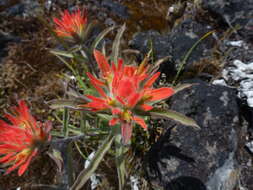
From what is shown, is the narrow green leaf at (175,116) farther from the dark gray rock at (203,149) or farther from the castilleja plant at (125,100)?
the dark gray rock at (203,149)

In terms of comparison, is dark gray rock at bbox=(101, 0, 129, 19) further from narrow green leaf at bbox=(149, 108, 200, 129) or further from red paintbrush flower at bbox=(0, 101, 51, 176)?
red paintbrush flower at bbox=(0, 101, 51, 176)

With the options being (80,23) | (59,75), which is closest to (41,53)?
(59,75)

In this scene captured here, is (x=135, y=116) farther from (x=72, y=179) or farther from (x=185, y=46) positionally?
(x=185, y=46)

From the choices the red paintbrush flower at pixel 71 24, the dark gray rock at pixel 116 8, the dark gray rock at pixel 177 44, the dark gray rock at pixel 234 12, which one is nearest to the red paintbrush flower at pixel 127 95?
the red paintbrush flower at pixel 71 24

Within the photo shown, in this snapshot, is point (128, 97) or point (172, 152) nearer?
point (128, 97)

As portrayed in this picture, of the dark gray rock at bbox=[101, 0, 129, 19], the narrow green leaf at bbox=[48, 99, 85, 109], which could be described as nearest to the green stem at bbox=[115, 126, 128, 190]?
the narrow green leaf at bbox=[48, 99, 85, 109]

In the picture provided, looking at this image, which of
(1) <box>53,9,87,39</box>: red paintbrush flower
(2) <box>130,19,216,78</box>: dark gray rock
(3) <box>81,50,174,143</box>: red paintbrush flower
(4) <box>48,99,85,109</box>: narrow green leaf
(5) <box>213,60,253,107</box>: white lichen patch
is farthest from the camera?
(2) <box>130,19,216,78</box>: dark gray rock

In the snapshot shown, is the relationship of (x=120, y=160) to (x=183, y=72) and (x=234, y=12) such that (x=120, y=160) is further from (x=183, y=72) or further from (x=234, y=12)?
(x=234, y=12)

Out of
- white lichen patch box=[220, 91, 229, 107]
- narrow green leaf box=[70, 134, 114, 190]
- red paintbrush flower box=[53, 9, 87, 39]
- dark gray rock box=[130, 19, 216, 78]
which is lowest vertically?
white lichen patch box=[220, 91, 229, 107]
